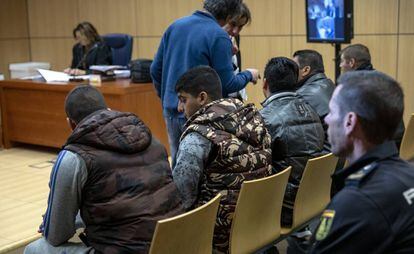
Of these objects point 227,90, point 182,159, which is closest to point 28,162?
point 227,90

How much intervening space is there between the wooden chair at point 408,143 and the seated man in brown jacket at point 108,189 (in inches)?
78.5

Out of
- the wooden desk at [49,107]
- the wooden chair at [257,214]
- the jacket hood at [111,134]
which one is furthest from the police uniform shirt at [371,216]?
the wooden desk at [49,107]

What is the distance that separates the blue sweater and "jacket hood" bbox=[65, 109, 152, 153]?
921 mm

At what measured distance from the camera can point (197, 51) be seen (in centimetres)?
295

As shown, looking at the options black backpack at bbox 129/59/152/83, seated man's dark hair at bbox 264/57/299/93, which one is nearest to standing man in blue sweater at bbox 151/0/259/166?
seated man's dark hair at bbox 264/57/299/93

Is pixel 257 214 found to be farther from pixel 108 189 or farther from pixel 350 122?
pixel 350 122

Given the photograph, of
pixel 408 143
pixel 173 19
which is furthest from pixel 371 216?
pixel 173 19

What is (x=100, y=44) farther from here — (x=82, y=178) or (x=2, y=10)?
(x=82, y=178)

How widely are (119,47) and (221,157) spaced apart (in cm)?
429

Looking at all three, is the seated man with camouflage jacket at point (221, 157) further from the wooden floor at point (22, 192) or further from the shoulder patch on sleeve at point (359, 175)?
the wooden floor at point (22, 192)

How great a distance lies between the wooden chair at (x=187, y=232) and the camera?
172 centimetres

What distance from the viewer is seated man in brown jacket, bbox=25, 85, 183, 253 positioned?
198cm

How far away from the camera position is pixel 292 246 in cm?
287

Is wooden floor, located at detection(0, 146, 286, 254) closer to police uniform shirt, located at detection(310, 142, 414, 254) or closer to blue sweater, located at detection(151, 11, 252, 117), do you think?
blue sweater, located at detection(151, 11, 252, 117)
